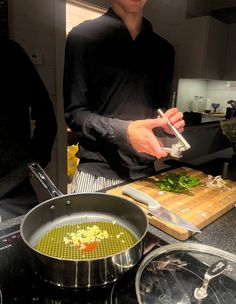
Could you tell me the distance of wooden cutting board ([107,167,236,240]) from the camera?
637 mm

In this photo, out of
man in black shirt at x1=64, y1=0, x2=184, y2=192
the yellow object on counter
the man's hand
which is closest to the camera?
the man's hand

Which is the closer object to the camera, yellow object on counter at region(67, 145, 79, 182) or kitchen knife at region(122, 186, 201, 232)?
kitchen knife at region(122, 186, 201, 232)

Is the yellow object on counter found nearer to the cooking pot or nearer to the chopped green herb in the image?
the chopped green herb

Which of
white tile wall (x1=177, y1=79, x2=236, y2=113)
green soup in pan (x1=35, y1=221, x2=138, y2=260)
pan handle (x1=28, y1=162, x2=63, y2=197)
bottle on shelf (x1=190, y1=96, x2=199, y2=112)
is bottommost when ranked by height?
green soup in pan (x1=35, y1=221, x2=138, y2=260)

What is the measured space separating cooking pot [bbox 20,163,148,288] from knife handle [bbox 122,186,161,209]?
0.33 ft

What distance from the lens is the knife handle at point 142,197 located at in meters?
0.68

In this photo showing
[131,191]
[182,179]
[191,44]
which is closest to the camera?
[131,191]

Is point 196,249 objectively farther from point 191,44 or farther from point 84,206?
point 191,44

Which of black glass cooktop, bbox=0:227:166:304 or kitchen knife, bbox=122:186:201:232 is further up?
kitchen knife, bbox=122:186:201:232

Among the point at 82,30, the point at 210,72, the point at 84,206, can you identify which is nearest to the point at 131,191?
the point at 84,206

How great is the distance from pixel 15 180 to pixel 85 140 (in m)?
0.32

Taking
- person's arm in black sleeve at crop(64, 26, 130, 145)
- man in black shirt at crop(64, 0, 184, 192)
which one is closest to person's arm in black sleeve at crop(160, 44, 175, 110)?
man in black shirt at crop(64, 0, 184, 192)

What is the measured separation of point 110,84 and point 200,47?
2.17 m

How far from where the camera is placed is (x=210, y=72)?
2920 mm
